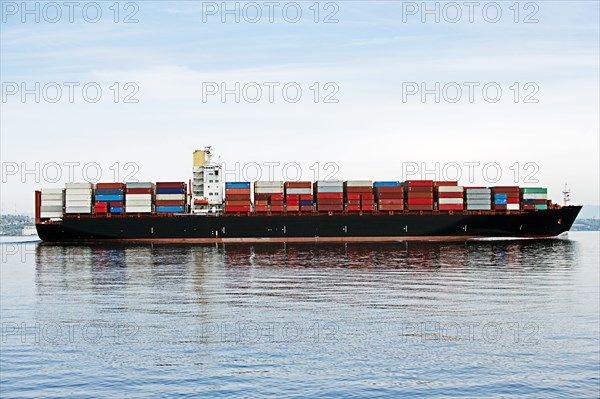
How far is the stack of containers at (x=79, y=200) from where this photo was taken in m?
91.6

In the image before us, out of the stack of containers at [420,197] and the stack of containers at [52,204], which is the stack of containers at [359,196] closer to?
the stack of containers at [420,197]

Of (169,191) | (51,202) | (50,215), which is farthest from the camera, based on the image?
(51,202)

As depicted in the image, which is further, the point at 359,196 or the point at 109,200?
the point at 109,200

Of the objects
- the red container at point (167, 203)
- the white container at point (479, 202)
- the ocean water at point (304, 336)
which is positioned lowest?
the ocean water at point (304, 336)

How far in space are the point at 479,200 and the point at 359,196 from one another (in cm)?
1785

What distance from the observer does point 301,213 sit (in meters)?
91.2

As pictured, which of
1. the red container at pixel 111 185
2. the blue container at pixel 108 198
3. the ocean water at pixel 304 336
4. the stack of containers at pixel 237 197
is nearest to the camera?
the ocean water at pixel 304 336

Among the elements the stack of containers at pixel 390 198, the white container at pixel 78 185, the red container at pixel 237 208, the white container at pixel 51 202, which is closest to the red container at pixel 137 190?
the white container at pixel 78 185

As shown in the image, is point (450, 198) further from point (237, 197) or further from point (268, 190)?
point (237, 197)

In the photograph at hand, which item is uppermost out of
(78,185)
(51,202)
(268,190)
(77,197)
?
(78,185)

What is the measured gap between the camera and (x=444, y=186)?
92.2 meters

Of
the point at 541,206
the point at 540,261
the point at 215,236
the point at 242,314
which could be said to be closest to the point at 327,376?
the point at 242,314

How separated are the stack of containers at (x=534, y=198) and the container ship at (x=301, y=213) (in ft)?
0.49

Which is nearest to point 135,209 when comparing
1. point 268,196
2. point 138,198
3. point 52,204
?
point 138,198
